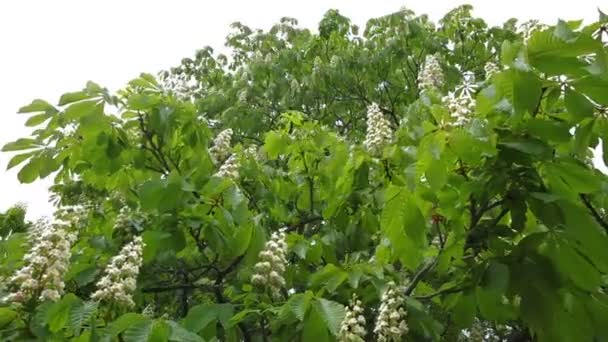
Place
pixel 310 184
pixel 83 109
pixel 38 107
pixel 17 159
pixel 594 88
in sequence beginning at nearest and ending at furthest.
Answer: pixel 594 88
pixel 83 109
pixel 38 107
pixel 17 159
pixel 310 184

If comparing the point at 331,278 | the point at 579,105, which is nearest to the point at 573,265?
the point at 579,105

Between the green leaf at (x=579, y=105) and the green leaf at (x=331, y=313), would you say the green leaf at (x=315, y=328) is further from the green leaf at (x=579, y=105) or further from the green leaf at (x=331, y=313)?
the green leaf at (x=579, y=105)

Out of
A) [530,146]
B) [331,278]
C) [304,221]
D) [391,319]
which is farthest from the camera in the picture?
[304,221]

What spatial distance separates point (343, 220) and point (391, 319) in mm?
1390

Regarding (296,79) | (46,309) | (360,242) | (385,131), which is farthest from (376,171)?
(296,79)

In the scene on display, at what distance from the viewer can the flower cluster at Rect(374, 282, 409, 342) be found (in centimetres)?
238

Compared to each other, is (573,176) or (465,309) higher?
(573,176)

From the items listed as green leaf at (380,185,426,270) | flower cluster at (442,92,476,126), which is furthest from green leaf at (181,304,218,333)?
flower cluster at (442,92,476,126)

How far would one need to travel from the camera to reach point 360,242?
151 inches

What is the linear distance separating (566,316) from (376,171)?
1.50 meters

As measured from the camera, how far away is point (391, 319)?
7.98 feet

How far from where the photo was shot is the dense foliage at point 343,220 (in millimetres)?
2135

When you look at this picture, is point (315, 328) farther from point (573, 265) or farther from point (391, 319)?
point (573, 265)

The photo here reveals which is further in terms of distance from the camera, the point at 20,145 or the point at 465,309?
the point at 20,145
